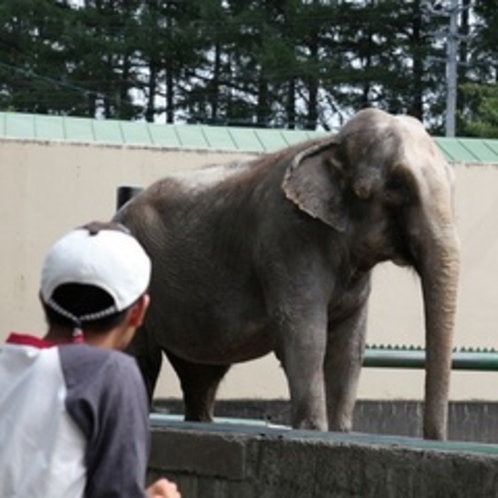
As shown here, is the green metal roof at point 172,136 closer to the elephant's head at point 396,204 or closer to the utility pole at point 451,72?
the elephant's head at point 396,204

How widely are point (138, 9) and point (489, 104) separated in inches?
476

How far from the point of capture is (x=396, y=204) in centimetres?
766

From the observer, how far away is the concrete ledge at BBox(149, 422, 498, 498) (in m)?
6.10

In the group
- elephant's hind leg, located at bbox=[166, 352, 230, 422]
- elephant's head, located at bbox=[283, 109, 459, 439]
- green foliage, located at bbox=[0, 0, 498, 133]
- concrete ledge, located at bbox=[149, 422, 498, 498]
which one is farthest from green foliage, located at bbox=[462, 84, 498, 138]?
concrete ledge, located at bbox=[149, 422, 498, 498]

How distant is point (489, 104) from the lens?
32.5 m

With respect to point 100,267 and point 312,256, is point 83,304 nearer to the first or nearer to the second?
point 100,267

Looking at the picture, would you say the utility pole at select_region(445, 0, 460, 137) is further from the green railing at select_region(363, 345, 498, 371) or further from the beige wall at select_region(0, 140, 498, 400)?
the green railing at select_region(363, 345, 498, 371)

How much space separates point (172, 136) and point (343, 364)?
10929 mm

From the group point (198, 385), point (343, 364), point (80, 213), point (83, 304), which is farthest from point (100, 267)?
point (80, 213)

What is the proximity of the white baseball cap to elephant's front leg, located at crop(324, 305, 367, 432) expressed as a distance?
15.5 ft

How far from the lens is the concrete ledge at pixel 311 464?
610 centimetres

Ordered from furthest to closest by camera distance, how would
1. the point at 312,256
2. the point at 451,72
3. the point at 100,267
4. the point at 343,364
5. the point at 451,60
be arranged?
1. the point at 451,72
2. the point at 451,60
3. the point at 343,364
4. the point at 312,256
5. the point at 100,267

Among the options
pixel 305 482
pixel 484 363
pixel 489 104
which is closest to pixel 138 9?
pixel 489 104

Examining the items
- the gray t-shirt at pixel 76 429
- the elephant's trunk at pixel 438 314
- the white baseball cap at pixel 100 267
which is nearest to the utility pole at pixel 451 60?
the elephant's trunk at pixel 438 314
